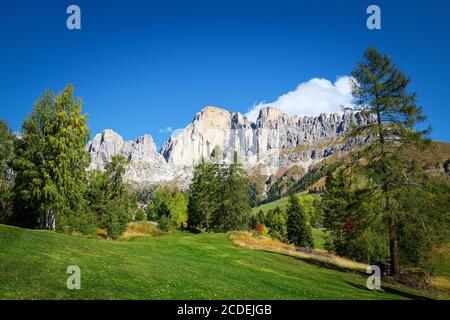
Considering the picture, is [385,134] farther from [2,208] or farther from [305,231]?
[305,231]

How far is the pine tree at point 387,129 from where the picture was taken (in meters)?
27.1

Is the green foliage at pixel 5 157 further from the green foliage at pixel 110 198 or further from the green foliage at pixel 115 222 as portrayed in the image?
the green foliage at pixel 115 222

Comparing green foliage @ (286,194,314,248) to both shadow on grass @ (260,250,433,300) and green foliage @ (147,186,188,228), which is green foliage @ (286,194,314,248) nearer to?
green foliage @ (147,186,188,228)

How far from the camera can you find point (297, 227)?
284ft

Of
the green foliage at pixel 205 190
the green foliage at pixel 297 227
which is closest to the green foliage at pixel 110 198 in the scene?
the green foliage at pixel 205 190

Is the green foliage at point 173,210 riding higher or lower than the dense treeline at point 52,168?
lower

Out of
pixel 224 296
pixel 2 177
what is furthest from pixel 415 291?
pixel 2 177

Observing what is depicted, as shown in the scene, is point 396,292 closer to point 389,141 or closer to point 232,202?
point 389,141

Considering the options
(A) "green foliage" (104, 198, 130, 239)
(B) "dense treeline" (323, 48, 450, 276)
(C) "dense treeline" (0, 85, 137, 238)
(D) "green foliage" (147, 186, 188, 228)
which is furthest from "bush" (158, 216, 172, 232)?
(B) "dense treeline" (323, 48, 450, 276)

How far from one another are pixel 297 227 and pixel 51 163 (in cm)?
6483

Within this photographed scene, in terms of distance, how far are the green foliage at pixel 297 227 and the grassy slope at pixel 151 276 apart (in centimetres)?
5705

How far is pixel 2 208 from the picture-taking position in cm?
4828
